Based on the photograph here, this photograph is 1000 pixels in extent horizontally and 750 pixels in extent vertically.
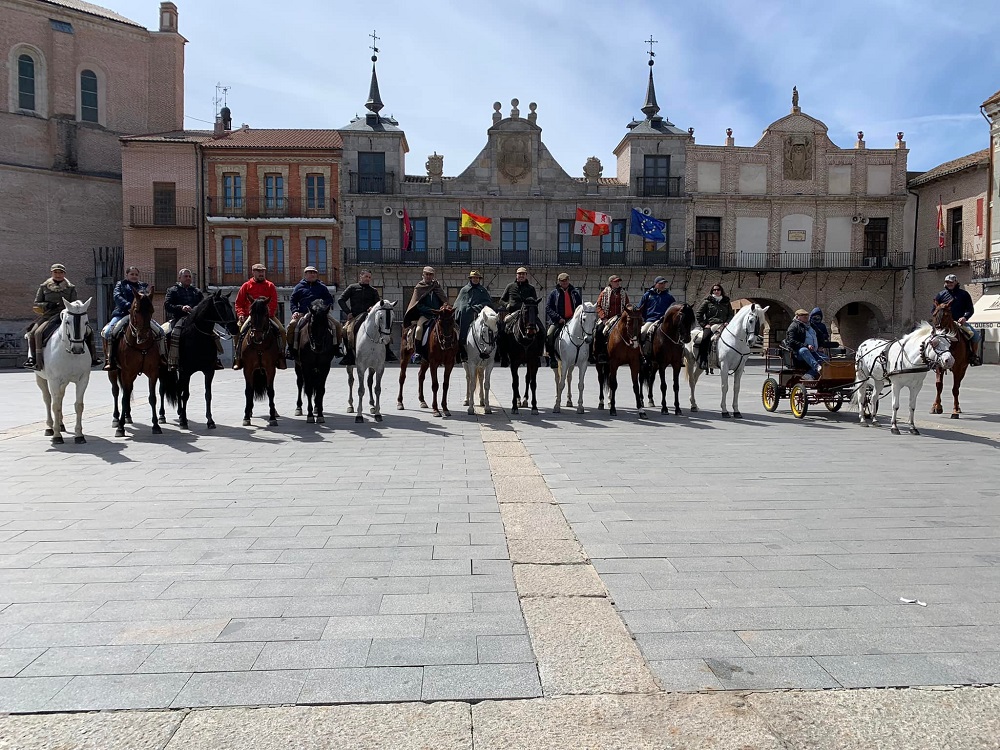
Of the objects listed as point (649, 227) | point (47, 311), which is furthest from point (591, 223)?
point (47, 311)

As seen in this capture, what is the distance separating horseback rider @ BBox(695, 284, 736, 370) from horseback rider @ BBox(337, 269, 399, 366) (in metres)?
5.54

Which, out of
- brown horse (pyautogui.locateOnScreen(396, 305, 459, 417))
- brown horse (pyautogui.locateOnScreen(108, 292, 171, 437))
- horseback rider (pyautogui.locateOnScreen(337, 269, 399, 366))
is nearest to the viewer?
brown horse (pyautogui.locateOnScreen(108, 292, 171, 437))

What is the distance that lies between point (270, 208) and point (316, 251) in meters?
3.19

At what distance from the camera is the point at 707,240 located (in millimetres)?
38062

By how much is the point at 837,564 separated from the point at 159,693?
3637mm

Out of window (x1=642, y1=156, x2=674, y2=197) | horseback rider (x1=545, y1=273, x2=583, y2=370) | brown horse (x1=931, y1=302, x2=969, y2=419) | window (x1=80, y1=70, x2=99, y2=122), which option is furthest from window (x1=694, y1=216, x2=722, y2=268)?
window (x1=80, y1=70, x2=99, y2=122)

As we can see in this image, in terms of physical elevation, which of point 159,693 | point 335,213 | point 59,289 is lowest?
point 159,693

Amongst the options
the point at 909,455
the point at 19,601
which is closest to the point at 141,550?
the point at 19,601

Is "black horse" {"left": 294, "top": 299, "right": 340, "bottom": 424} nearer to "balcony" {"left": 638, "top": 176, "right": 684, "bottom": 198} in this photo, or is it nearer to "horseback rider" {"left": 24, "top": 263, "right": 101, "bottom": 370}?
"horseback rider" {"left": 24, "top": 263, "right": 101, "bottom": 370}

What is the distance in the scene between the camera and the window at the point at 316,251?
36.8 m

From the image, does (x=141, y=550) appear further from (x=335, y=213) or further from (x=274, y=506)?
(x=335, y=213)

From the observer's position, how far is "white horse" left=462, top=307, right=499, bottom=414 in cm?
1194

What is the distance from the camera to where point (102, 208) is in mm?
38531

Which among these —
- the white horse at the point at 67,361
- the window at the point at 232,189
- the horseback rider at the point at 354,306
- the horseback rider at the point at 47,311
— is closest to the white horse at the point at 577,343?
the horseback rider at the point at 354,306
